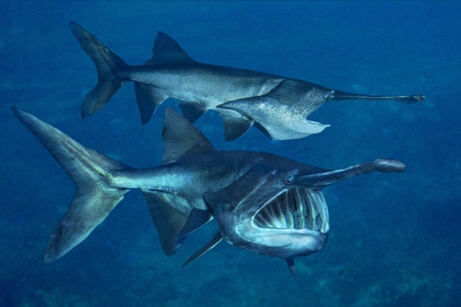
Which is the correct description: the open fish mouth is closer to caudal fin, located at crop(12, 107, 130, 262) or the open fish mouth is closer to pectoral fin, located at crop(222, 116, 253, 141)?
pectoral fin, located at crop(222, 116, 253, 141)

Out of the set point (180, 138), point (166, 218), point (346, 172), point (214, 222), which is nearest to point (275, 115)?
point (180, 138)

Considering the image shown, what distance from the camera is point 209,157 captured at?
11.8ft

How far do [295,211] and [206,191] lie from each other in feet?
2.95

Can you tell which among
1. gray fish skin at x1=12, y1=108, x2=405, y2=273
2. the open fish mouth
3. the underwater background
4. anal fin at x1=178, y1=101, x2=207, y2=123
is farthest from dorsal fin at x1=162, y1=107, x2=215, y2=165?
the underwater background

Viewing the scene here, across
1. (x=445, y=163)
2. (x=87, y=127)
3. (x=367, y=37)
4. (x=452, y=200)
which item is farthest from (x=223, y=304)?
(x=367, y=37)

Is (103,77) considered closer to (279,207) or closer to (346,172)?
(279,207)

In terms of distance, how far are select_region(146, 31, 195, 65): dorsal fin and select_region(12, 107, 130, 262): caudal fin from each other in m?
2.15

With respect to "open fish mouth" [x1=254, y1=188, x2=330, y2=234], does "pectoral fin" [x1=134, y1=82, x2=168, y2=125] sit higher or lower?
higher

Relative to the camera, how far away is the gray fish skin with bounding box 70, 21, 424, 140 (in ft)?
13.8

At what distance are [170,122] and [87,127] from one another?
458 inches

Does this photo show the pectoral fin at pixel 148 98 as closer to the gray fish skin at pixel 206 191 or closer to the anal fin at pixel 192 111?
the anal fin at pixel 192 111

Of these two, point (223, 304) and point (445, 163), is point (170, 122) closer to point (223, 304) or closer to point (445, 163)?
point (223, 304)

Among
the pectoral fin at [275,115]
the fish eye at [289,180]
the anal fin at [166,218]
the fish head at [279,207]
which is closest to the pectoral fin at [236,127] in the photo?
the pectoral fin at [275,115]

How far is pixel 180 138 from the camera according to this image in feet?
13.2
